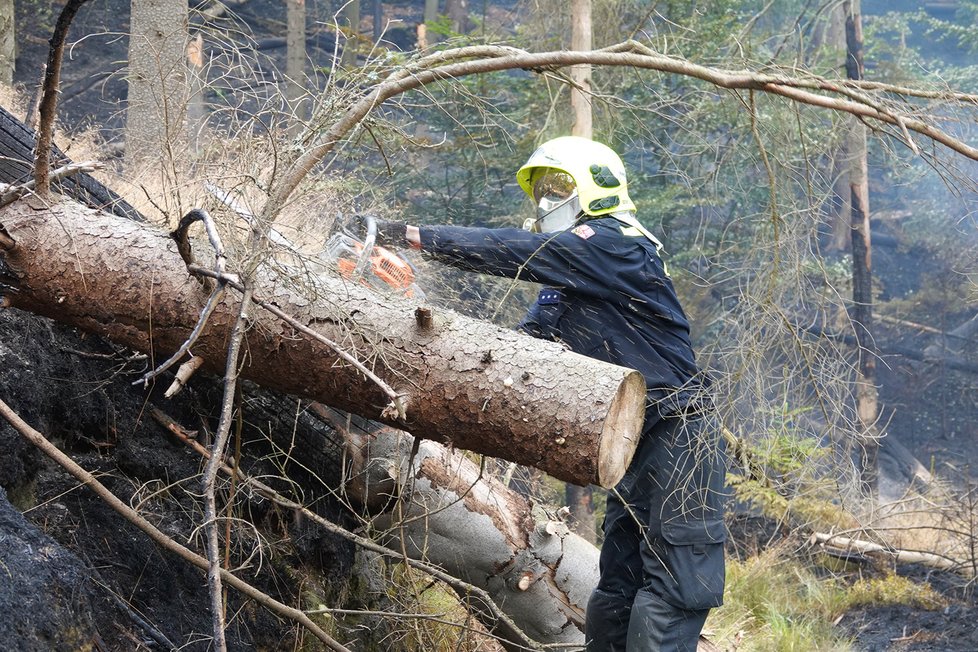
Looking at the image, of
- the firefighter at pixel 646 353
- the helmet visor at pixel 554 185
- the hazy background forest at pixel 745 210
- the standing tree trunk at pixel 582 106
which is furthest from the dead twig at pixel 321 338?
the standing tree trunk at pixel 582 106

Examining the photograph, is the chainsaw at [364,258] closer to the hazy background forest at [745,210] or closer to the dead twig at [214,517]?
the hazy background forest at [745,210]

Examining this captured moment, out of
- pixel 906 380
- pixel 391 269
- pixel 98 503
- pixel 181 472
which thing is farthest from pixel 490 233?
pixel 906 380

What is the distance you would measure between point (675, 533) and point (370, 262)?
1631 mm

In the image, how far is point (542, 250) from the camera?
3295 millimetres

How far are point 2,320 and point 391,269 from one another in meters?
1.48

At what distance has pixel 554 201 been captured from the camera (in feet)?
12.2

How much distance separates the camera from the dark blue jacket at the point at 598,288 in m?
3.30

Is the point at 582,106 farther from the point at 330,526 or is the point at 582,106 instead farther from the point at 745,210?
the point at 330,526

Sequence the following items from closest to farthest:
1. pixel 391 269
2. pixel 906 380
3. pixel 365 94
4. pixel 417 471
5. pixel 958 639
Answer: pixel 365 94 → pixel 417 471 → pixel 391 269 → pixel 958 639 → pixel 906 380

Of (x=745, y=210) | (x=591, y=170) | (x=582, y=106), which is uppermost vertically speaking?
(x=591, y=170)

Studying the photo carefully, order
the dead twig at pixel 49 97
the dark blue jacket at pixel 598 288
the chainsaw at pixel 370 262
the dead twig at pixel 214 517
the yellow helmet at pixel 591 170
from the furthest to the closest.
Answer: the yellow helmet at pixel 591 170, the dark blue jacket at pixel 598 288, the chainsaw at pixel 370 262, the dead twig at pixel 49 97, the dead twig at pixel 214 517

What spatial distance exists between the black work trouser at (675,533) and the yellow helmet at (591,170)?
910mm

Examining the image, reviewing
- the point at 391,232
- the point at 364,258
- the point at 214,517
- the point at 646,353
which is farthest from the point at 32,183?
the point at 646,353

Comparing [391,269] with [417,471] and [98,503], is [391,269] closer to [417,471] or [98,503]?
[417,471]
